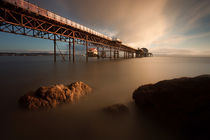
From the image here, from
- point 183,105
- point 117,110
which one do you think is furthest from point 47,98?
point 183,105

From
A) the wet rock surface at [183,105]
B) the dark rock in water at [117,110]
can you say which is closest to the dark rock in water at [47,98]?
the dark rock in water at [117,110]

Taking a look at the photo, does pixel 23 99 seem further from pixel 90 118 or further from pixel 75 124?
pixel 90 118

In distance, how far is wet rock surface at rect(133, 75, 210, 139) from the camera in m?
1.57

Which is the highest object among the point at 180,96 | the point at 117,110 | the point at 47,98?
the point at 180,96

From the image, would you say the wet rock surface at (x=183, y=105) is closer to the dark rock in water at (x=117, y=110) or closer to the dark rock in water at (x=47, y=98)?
the dark rock in water at (x=117, y=110)

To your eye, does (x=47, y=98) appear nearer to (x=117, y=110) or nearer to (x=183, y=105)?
(x=117, y=110)

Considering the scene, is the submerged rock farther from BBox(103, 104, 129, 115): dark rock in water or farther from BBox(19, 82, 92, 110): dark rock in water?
BBox(19, 82, 92, 110): dark rock in water

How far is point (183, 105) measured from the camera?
193 cm

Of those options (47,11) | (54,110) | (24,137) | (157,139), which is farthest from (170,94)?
(47,11)

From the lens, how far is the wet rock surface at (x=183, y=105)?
157cm

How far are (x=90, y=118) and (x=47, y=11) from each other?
1462cm

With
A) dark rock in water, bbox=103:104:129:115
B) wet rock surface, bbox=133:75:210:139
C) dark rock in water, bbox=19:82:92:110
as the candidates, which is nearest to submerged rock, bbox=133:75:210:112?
wet rock surface, bbox=133:75:210:139

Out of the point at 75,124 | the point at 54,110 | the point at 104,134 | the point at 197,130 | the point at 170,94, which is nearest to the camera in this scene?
the point at 197,130

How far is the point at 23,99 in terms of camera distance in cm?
246
